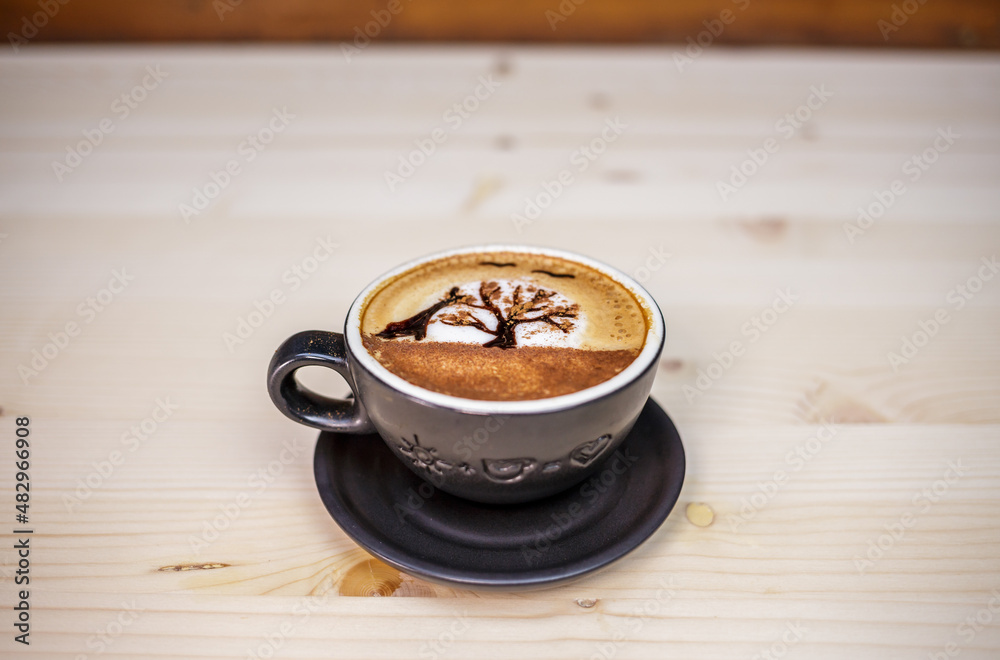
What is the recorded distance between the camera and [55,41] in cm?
179

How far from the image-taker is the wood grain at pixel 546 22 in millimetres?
1788

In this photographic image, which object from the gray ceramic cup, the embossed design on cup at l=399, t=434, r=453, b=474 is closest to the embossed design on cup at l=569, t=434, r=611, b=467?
the gray ceramic cup

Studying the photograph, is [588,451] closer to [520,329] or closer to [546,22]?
[520,329]

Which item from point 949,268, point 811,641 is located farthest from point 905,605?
point 949,268

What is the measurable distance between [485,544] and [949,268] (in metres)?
0.94

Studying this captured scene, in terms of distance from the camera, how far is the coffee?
0.65 meters

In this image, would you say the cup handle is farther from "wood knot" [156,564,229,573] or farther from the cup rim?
"wood knot" [156,564,229,573]

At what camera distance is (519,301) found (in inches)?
29.6

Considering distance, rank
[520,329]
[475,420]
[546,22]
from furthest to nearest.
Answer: [546,22]
[520,329]
[475,420]

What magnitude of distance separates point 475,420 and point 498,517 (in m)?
0.13

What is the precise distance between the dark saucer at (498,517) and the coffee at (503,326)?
109 mm

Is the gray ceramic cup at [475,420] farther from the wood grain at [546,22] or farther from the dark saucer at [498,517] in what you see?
the wood grain at [546,22]

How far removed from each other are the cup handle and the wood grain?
1.34 metres

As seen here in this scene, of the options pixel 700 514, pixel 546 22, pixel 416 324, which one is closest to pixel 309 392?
pixel 416 324
